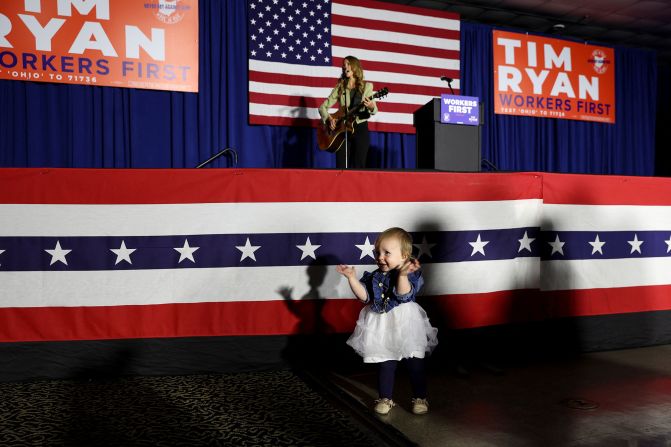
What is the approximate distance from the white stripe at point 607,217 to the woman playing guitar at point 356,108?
5.33 ft

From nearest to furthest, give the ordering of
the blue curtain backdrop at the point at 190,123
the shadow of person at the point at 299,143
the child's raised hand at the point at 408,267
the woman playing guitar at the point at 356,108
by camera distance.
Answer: the child's raised hand at the point at 408,267 → the woman playing guitar at the point at 356,108 → the blue curtain backdrop at the point at 190,123 → the shadow of person at the point at 299,143

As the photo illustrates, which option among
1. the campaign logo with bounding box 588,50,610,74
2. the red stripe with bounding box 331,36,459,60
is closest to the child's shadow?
the red stripe with bounding box 331,36,459,60

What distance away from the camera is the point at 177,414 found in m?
1.60

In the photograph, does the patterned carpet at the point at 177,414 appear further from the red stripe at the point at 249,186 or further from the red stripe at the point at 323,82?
the red stripe at the point at 323,82

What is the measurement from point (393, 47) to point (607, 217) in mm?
4293

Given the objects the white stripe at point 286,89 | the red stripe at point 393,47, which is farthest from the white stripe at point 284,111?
the red stripe at point 393,47

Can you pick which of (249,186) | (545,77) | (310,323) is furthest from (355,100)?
(545,77)

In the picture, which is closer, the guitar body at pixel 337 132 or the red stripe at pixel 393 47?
the guitar body at pixel 337 132

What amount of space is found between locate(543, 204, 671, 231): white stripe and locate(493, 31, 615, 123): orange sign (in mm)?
4573

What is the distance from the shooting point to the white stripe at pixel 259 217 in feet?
6.38

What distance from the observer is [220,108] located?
5.74m

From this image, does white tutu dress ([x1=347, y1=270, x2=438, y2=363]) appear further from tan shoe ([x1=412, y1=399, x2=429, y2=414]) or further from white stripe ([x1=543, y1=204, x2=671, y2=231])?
white stripe ([x1=543, y1=204, x2=671, y2=231])

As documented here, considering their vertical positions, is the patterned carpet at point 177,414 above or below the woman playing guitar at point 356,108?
below

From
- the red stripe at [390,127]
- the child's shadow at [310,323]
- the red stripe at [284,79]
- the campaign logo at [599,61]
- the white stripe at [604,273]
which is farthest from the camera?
the campaign logo at [599,61]
